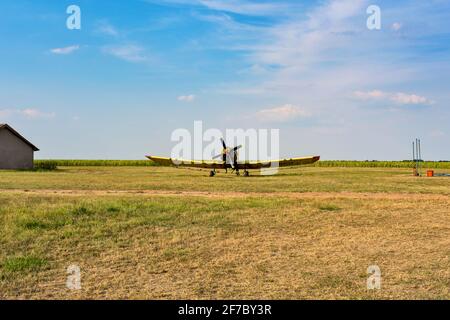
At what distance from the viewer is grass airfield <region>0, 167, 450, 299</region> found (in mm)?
8359

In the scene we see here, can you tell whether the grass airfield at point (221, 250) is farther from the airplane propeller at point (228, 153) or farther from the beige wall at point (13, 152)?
the beige wall at point (13, 152)

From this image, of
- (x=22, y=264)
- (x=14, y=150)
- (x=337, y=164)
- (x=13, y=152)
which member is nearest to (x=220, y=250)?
(x=22, y=264)

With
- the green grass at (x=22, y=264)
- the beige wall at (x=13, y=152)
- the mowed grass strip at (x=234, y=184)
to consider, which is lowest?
the green grass at (x=22, y=264)

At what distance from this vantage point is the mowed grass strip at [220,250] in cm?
838

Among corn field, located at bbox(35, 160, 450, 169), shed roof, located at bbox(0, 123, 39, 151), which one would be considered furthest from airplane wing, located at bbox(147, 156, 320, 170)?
corn field, located at bbox(35, 160, 450, 169)

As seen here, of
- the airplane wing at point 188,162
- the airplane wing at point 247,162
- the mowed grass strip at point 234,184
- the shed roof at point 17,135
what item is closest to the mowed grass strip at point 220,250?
the mowed grass strip at point 234,184

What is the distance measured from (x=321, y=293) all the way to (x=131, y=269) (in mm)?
4079

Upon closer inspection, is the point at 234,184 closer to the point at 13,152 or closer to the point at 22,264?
the point at 22,264
